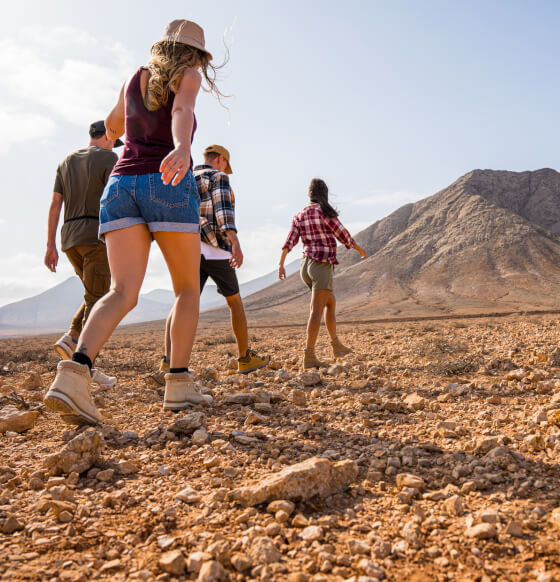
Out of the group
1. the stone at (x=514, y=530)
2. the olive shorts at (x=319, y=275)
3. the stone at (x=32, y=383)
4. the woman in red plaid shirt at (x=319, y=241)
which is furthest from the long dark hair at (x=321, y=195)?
the stone at (x=514, y=530)

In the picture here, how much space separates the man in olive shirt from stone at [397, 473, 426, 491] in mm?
3001

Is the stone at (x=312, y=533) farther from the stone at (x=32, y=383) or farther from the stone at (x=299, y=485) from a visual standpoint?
the stone at (x=32, y=383)

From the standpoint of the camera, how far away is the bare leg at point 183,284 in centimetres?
261

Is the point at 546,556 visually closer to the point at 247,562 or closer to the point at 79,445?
the point at 247,562

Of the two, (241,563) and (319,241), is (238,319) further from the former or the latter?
(241,563)

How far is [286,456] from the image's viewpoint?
82.8 inches

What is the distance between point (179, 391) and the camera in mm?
2857

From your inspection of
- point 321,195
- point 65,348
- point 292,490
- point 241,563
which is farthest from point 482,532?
point 321,195

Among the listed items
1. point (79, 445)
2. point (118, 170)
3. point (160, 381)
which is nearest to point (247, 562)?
point (79, 445)

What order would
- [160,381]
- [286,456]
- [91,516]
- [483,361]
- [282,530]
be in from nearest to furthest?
1. [282,530]
2. [91,516]
3. [286,456]
4. [160,381]
5. [483,361]

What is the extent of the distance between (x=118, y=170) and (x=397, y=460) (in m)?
2.14

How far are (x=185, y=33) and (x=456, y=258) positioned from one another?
5447 cm

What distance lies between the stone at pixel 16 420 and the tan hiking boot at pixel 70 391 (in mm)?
536

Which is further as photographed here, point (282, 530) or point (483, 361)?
point (483, 361)
